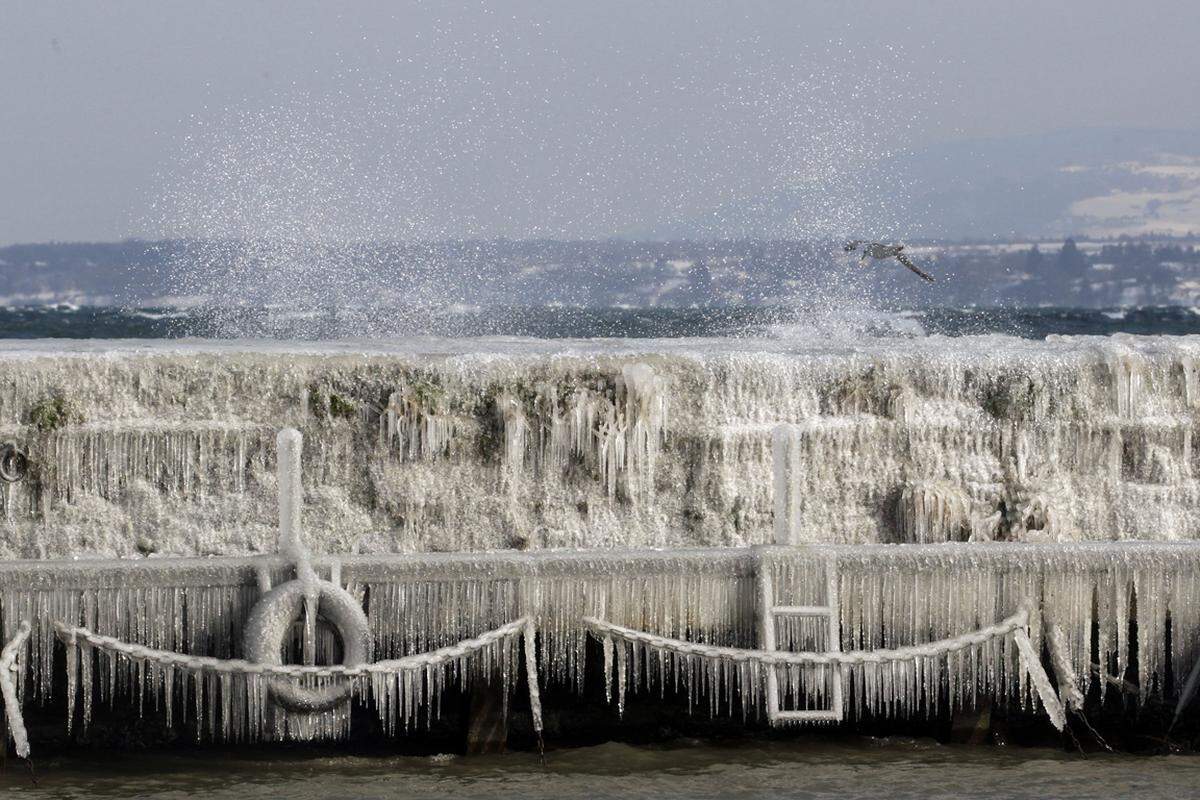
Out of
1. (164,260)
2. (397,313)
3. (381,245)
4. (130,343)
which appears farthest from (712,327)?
(164,260)

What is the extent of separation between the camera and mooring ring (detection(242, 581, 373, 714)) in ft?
34.0

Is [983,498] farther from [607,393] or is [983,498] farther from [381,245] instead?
[381,245]

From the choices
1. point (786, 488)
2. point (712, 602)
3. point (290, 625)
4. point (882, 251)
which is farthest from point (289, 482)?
point (882, 251)

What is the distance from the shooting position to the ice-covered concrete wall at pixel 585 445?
11.5m

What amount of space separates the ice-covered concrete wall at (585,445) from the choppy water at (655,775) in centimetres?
135

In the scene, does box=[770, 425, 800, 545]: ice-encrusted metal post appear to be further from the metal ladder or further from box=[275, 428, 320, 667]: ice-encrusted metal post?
box=[275, 428, 320, 667]: ice-encrusted metal post

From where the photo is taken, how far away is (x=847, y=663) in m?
10.6

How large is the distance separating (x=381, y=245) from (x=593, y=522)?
6143cm

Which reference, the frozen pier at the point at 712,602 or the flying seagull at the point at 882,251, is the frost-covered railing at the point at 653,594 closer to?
the frozen pier at the point at 712,602

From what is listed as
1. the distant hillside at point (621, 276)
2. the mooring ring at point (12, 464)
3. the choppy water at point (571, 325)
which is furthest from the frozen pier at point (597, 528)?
the distant hillside at point (621, 276)

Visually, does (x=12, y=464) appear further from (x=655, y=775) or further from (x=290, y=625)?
(x=655, y=775)

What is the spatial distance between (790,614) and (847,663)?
0.44 metres

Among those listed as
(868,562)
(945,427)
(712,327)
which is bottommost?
(868,562)

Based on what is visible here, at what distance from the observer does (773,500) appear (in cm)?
1182
